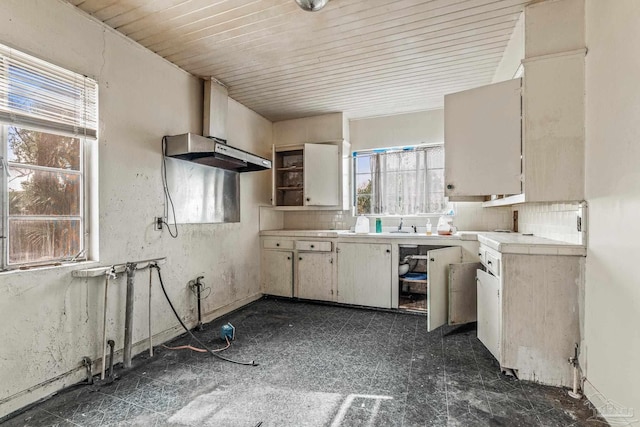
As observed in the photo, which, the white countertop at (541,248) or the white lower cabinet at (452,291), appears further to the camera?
the white lower cabinet at (452,291)

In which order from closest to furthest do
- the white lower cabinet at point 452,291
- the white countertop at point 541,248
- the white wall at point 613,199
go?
the white wall at point 613,199, the white countertop at point 541,248, the white lower cabinet at point 452,291

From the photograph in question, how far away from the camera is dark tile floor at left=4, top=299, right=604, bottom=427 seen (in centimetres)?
161

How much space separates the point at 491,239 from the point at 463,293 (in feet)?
2.14

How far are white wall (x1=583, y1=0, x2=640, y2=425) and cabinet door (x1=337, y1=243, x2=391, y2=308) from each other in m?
1.83

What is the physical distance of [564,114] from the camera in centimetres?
192

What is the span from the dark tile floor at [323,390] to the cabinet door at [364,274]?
737 millimetres

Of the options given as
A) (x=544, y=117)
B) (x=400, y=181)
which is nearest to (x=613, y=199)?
Answer: (x=544, y=117)

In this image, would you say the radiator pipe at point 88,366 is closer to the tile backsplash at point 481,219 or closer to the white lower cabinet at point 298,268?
the white lower cabinet at point 298,268

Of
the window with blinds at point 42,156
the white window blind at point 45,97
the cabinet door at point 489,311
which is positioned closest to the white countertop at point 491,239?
the cabinet door at point 489,311

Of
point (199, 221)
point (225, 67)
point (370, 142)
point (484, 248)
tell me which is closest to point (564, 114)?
point (484, 248)

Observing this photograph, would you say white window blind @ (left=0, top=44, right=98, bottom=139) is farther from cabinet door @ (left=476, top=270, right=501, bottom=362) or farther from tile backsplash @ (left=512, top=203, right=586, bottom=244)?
tile backsplash @ (left=512, top=203, right=586, bottom=244)

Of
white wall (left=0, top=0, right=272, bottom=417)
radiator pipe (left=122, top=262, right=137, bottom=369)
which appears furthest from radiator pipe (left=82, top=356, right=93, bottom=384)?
radiator pipe (left=122, top=262, right=137, bottom=369)

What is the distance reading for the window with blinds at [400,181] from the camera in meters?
3.84

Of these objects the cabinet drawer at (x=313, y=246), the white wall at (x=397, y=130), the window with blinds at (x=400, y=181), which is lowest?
the cabinet drawer at (x=313, y=246)
